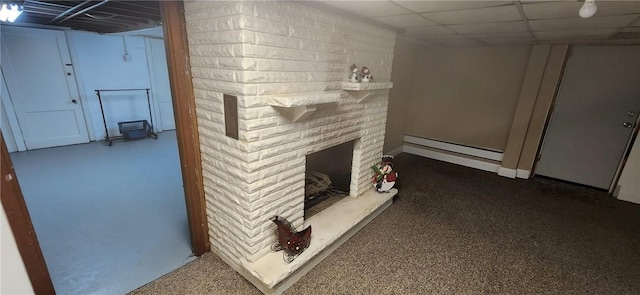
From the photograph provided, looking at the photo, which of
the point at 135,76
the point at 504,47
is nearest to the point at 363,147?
the point at 504,47

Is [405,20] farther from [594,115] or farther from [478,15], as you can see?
[594,115]

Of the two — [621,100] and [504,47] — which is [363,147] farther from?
[621,100]

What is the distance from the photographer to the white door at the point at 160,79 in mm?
5508

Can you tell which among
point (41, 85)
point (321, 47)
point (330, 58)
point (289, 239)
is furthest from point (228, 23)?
point (41, 85)

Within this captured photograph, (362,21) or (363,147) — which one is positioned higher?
(362,21)

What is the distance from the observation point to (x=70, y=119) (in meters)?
4.70

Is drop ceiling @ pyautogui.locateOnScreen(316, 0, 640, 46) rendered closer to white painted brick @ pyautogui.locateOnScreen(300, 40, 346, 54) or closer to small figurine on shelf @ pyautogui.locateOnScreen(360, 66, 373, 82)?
white painted brick @ pyautogui.locateOnScreen(300, 40, 346, 54)

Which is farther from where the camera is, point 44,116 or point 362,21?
point 44,116

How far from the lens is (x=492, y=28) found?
7.70ft

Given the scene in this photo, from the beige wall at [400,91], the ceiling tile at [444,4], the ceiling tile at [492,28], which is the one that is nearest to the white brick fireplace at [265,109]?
the ceiling tile at [444,4]

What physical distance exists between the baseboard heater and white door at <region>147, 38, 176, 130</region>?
4.70 m

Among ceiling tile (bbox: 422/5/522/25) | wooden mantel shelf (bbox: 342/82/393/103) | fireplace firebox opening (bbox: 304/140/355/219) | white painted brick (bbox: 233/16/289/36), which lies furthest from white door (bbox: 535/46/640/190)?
white painted brick (bbox: 233/16/289/36)

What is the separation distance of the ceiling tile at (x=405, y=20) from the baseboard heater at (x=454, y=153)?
2660mm

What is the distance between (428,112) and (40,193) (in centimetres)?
530
